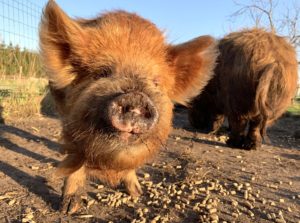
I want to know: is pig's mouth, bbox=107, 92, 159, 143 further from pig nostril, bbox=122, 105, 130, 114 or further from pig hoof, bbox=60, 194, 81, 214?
pig hoof, bbox=60, 194, 81, 214

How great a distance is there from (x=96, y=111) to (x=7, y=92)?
6928mm

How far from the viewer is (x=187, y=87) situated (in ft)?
12.3

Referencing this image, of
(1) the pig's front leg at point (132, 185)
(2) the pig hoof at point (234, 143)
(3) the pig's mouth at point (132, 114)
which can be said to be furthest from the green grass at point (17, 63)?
(3) the pig's mouth at point (132, 114)

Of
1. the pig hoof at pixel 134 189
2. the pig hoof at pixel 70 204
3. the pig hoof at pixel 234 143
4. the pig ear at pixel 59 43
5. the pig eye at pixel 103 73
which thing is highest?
the pig ear at pixel 59 43

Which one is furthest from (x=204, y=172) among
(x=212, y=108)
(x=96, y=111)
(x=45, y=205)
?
(x=212, y=108)

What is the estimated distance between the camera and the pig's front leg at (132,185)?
376 centimetres

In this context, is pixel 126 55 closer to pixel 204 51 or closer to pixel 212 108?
pixel 204 51

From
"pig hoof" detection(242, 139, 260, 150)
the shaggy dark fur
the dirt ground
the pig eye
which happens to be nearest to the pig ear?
the pig eye

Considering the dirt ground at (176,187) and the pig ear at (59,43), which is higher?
the pig ear at (59,43)

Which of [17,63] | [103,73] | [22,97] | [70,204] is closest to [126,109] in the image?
[103,73]

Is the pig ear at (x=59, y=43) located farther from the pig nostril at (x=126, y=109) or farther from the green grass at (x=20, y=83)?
the green grass at (x=20, y=83)

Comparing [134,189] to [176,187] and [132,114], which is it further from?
[132,114]

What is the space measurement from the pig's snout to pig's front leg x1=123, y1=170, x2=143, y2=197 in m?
1.44

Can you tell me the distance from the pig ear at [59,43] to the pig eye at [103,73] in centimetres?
27
